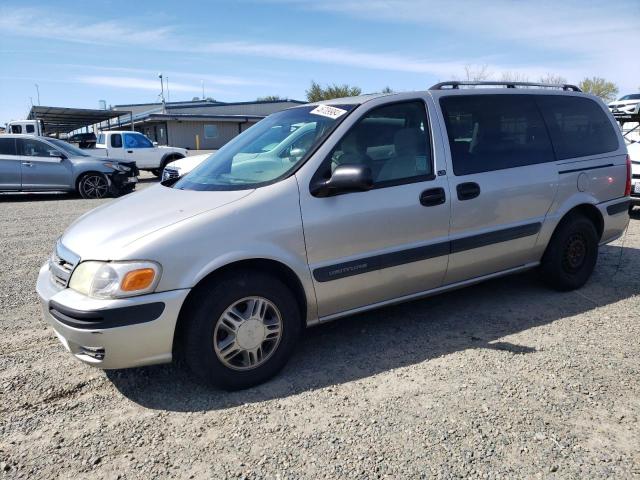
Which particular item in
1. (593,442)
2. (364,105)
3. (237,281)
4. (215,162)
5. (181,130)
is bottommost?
(593,442)

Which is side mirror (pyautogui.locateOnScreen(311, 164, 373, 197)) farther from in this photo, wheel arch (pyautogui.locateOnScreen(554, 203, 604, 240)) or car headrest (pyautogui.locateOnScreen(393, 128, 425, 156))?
wheel arch (pyautogui.locateOnScreen(554, 203, 604, 240))

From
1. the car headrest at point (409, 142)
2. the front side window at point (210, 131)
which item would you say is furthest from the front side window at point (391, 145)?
the front side window at point (210, 131)

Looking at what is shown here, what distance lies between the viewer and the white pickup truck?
17.1m

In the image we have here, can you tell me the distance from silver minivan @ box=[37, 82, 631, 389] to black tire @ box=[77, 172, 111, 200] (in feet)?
31.6

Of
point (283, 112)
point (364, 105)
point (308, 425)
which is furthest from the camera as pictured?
point (283, 112)

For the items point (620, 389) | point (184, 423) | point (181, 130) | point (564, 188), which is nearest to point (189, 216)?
point (184, 423)

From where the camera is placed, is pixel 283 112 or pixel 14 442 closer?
pixel 14 442

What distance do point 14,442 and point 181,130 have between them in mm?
38530

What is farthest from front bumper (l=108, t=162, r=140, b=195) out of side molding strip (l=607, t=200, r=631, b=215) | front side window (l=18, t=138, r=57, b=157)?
side molding strip (l=607, t=200, r=631, b=215)

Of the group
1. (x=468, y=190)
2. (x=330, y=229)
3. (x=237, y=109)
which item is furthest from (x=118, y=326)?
(x=237, y=109)

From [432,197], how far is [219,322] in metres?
1.71

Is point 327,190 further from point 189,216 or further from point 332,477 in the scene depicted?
point 332,477

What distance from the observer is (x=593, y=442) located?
2.52 meters

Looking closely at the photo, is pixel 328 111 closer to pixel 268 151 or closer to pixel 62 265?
pixel 268 151
